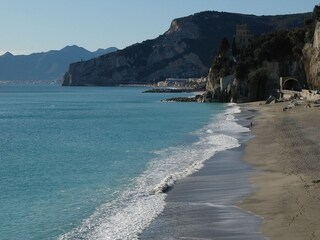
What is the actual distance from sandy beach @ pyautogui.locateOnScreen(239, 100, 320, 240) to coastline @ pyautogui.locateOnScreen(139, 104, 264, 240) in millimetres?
531

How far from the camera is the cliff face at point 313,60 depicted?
83812 millimetres

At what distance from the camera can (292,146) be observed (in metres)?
33.7

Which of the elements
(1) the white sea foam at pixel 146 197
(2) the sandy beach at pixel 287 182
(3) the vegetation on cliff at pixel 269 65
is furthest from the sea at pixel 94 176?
(3) the vegetation on cliff at pixel 269 65

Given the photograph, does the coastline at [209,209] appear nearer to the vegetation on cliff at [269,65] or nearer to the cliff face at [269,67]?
the vegetation on cliff at [269,65]

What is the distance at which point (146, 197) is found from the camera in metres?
21.6

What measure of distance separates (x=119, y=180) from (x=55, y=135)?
2763cm

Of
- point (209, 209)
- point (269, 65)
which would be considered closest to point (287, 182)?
point (209, 209)

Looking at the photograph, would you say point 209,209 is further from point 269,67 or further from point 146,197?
point 269,67

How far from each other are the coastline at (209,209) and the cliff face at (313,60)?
60804mm

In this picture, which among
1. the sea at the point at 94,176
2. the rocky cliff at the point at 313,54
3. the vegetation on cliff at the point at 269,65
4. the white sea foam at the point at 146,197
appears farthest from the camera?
the vegetation on cliff at the point at 269,65

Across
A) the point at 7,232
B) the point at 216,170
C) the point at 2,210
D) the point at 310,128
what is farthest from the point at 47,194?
the point at 310,128

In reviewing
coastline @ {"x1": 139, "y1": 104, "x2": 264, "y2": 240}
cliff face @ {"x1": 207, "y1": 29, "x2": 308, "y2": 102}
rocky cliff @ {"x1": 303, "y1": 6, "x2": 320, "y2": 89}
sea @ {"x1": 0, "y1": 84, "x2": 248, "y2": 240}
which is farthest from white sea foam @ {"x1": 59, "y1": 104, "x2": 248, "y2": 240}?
cliff face @ {"x1": 207, "y1": 29, "x2": 308, "y2": 102}

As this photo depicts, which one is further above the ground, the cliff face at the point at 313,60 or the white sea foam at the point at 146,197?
the cliff face at the point at 313,60

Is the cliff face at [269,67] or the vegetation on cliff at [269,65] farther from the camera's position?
the cliff face at [269,67]
